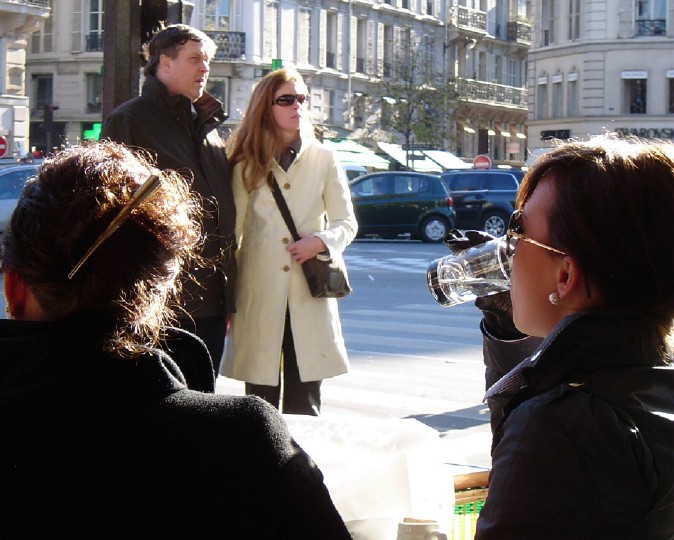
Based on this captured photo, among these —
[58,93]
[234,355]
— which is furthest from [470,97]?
[234,355]

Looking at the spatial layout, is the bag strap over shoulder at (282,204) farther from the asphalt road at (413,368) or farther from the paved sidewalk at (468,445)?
the paved sidewalk at (468,445)

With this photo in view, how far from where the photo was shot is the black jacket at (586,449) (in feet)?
5.74

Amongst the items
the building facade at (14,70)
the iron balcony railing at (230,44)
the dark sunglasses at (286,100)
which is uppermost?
the iron balcony railing at (230,44)

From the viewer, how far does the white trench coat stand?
500 centimetres

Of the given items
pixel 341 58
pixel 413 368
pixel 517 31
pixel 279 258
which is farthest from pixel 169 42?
pixel 517 31

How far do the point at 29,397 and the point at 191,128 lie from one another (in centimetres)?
309

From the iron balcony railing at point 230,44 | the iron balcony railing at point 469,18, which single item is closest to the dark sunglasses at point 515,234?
the iron balcony railing at point 230,44

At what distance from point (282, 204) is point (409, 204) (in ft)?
73.0

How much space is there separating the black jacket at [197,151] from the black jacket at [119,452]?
2770 mm

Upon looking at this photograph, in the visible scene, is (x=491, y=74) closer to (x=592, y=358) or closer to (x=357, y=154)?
(x=357, y=154)

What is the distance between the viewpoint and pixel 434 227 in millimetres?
27234

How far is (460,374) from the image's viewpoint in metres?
9.46

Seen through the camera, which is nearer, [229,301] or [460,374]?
[229,301]

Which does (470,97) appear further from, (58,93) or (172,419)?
(172,419)
